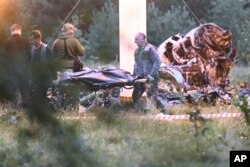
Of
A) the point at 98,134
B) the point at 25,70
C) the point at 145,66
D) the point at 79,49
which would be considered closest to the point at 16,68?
the point at 25,70

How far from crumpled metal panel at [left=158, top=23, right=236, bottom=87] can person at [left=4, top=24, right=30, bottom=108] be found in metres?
9.61

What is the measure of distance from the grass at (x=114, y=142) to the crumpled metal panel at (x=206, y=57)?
5.39 metres

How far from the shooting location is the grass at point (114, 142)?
457 cm

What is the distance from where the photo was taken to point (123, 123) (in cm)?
482

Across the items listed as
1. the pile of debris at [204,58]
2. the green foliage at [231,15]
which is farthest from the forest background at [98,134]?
the green foliage at [231,15]

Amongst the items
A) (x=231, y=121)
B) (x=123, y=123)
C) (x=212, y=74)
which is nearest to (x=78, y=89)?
(x=123, y=123)

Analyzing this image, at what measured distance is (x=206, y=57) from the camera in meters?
13.6

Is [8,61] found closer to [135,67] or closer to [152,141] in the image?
[152,141]

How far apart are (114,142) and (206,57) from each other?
23.4ft

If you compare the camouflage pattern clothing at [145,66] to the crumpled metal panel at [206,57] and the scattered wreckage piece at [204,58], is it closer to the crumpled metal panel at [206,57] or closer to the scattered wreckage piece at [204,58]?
the scattered wreckage piece at [204,58]

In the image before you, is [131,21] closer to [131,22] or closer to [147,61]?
[131,22]

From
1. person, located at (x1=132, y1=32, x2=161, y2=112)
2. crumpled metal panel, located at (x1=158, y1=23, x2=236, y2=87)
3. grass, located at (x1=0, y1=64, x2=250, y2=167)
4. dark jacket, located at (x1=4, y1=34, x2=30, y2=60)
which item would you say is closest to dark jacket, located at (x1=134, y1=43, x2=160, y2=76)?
person, located at (x1=132, y1=32, x2=161, y2=112)

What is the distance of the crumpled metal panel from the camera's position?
13539mm

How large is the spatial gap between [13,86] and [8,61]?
0.20 m
